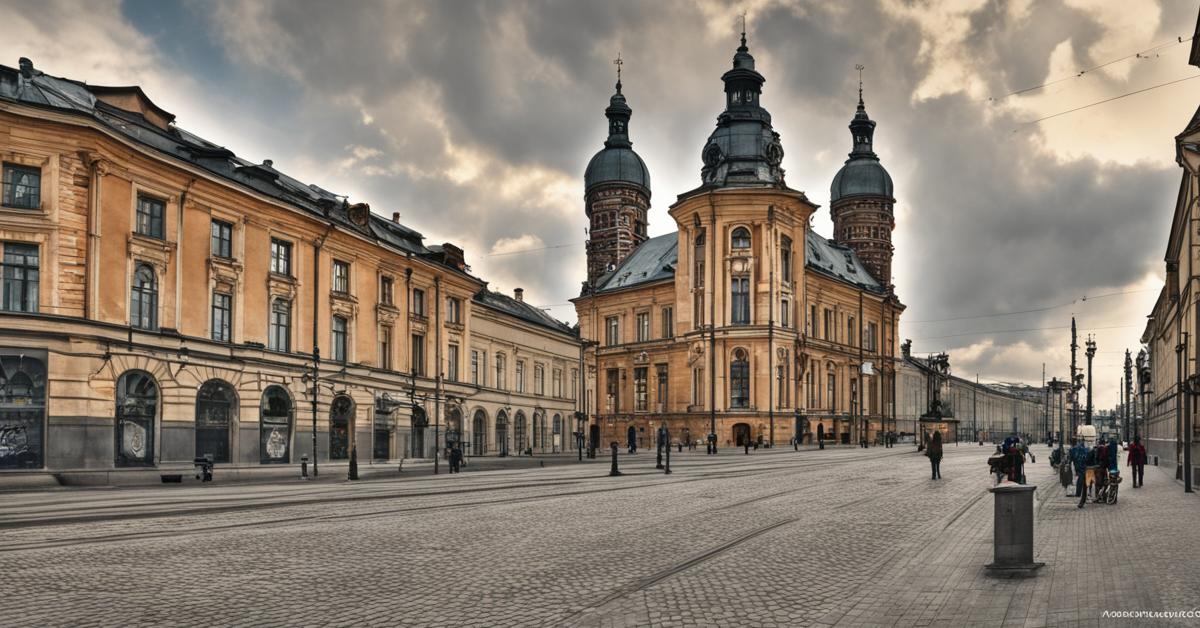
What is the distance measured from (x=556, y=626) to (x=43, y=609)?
496 centimetres

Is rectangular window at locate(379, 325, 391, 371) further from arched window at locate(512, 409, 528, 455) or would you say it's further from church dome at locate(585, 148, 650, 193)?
church dome at locate(585, 148, 650, 193)

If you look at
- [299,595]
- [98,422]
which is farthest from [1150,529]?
[98,422]

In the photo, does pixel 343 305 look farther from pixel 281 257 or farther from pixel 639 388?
pixel 639 388

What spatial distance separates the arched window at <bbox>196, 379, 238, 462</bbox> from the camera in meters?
35.0

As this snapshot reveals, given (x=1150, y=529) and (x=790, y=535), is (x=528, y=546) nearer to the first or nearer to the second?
(x=790, y=535)

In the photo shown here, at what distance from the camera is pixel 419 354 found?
50.6 m

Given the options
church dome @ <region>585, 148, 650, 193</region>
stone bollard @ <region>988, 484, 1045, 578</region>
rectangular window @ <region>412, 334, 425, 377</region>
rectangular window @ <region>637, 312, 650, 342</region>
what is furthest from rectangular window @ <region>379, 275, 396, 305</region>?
church dome @ <region>585, 148, 650, 193</region>

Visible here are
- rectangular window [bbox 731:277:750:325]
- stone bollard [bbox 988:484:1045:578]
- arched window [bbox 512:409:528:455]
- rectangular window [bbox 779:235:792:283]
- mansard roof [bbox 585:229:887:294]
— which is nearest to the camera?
stone bollard [bbox 988:484:1045:578]

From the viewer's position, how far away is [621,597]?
32.6ft

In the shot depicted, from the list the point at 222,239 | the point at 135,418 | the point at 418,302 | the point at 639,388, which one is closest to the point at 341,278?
the point at 418,302

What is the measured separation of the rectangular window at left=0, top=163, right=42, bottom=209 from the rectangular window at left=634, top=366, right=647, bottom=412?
7066 cm

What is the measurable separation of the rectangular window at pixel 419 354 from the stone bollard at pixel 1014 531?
41.2 m

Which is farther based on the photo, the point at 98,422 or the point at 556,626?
the point at 98,422

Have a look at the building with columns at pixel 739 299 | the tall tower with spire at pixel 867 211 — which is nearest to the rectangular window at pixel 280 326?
the building with columns at pixel 739 299
